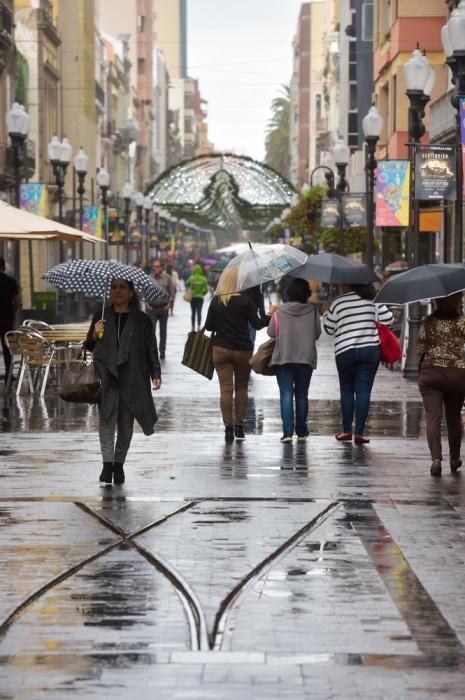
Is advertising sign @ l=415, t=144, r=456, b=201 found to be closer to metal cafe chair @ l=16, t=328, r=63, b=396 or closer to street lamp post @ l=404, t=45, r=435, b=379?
street lamp post @ l=404, t=45, r=435, b=379

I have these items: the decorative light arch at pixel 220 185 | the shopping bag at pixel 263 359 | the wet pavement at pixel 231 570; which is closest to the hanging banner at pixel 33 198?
the wet pavement at pixel 231 570

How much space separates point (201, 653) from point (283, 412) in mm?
9025

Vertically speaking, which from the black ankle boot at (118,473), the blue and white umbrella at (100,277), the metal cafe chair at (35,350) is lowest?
the black ankle boot at (118,473)

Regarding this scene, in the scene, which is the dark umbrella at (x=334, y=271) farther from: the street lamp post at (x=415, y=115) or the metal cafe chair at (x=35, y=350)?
the street lamp post at (x=415, y=115)

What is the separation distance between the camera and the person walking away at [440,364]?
549 inches

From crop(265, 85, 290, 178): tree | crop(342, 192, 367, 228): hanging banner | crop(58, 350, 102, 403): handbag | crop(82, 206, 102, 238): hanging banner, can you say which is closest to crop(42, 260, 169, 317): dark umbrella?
crop(58, 350, 102, 403): handbag

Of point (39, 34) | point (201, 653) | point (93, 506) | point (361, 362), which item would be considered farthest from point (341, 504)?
point (39, 34)

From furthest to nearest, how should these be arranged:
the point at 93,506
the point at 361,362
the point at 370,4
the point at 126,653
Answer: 1. the point at 370,4
2. the point at 361,362
3. the point at 93,506
4. the point at 126,653

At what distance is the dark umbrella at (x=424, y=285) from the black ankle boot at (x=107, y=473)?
9.14ft

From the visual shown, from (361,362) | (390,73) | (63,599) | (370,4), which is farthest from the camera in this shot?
(370,4)

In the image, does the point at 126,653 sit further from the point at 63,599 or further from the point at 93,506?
the point at 93,506

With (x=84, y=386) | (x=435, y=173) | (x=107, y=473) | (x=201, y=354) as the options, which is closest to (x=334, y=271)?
(x=201, y=354)

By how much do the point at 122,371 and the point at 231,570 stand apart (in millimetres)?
4098

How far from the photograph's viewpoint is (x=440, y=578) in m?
9.38
